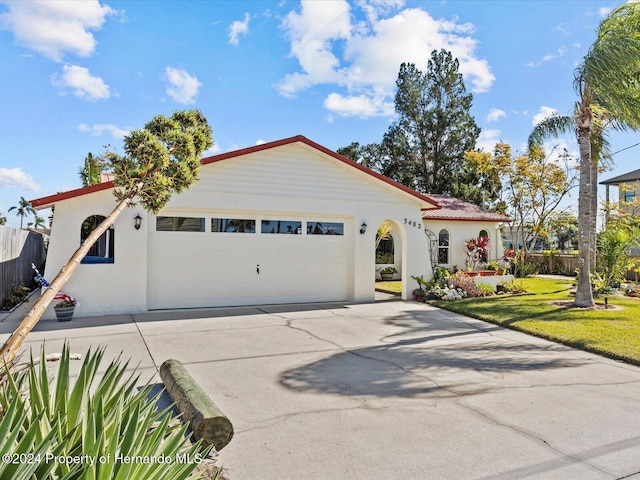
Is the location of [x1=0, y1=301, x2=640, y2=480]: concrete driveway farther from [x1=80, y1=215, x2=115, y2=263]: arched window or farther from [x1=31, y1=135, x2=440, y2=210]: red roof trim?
[x1=80, y1=215, x2=115, y2=263]: arched window

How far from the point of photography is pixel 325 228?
507 inches

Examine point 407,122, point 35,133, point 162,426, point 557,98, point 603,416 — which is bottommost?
point 603,416

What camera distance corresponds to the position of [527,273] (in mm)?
21812

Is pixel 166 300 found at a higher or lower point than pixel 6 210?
lower

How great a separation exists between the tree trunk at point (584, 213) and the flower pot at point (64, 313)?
43.6 feet

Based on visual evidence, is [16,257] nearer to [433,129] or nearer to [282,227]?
[282,227]

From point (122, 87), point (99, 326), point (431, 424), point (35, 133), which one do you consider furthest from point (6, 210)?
point (431, 424)

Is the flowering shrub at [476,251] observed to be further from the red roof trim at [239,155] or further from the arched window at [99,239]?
the arched window at [99,239]

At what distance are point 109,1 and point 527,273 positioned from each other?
70.5ft

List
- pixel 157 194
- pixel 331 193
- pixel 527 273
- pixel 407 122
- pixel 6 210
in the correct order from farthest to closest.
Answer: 1. pixel 6 210
2. pixel 407 122
3. pixel 527 273
4. pixel 331 193
5. pixel 157 194

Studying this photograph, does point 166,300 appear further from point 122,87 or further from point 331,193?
point 122,87

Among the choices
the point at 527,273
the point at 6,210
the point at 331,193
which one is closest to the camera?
the point at 331,193

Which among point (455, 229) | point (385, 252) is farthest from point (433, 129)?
point (385, 252)

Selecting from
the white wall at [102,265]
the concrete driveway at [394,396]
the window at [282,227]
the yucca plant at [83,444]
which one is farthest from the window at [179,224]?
the yucca plant at [83,444]
